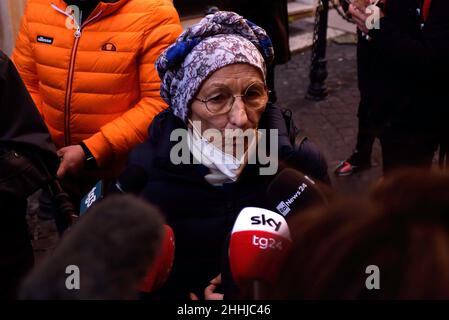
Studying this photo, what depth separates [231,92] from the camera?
183cm

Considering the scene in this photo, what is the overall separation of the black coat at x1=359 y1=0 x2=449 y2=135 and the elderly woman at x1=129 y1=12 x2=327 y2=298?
0.98 metres

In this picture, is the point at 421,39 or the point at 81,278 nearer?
the point at 81,278

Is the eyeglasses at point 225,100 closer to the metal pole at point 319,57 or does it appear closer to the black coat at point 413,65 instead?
the black coat at point 413,65

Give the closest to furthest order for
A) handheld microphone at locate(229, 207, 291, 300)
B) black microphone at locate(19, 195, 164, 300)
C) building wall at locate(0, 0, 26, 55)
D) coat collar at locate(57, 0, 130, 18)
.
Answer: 1. black microphone at locate(19, 195, 164, 300)
2. handheld microphone at locate(229, 207, 291, 300)
3. coat collar at locate(57, 0, 130, 18)
4. building wall at locate(0, 0, 26, 55)

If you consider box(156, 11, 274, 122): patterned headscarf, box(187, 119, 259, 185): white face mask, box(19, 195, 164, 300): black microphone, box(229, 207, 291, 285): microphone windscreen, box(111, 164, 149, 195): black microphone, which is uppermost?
box(19, 195, 164, 300): black microphone

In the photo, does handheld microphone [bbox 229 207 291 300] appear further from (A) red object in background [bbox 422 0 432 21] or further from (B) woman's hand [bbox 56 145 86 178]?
(A) red object in background [bbox 422 0 432 21]

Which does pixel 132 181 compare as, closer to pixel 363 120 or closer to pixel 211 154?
pixel 211 154

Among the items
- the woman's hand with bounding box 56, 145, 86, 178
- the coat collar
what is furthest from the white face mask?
the coat collar

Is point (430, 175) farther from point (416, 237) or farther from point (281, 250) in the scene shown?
point (281, 250)

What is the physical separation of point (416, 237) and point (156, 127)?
1.35m

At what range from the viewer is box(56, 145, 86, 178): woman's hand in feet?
7.53

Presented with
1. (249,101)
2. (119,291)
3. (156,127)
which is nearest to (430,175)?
(119,291)

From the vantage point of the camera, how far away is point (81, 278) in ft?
2.23

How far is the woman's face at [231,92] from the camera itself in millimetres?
1820
